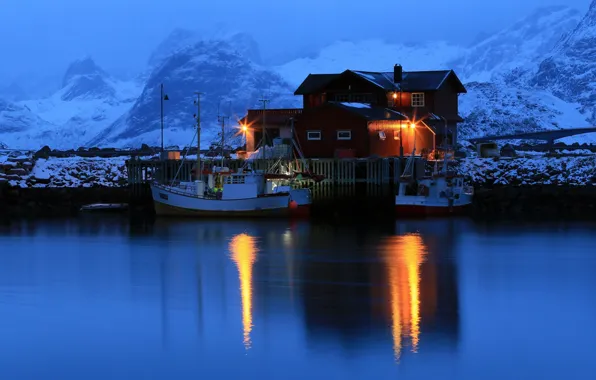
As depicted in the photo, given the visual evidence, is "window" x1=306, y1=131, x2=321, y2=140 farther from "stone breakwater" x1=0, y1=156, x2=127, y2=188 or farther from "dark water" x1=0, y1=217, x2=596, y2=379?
"dark water" x1=0, y1=217, x2=596, y2=379

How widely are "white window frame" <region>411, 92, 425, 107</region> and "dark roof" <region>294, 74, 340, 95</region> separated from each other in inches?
210

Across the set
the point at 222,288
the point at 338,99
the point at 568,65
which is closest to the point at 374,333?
the point at 222,288

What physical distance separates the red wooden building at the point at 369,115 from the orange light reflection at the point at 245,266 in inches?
801

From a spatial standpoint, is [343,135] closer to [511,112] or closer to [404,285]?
[404,285]

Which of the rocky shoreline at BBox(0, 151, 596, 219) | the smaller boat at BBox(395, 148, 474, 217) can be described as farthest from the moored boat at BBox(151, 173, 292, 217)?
the rocky shoreline at BBox(0, 151, 596, 219)

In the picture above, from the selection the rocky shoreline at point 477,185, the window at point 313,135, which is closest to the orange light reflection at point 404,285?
the rocky shoreline at point 477,185

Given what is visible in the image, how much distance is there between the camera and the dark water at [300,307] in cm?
2038

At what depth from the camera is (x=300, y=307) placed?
86.4ft

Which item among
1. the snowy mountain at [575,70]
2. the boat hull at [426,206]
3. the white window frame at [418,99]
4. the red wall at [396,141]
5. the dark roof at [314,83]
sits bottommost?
the boat hull at [426,206]

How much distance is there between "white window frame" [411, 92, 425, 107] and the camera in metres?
73.1

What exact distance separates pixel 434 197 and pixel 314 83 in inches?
752

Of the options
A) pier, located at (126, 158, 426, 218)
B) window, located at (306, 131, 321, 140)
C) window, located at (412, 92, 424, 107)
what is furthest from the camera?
window, located at (412, 92, 424, 107)

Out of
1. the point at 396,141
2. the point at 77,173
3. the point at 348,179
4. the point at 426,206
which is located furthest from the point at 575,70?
the point at 426,206

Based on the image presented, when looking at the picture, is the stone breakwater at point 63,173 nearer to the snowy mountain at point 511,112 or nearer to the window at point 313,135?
the window at point 313,135
